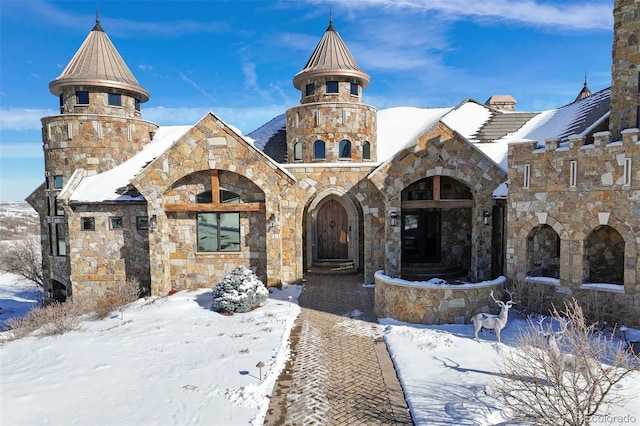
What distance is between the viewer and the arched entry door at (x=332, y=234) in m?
22.5

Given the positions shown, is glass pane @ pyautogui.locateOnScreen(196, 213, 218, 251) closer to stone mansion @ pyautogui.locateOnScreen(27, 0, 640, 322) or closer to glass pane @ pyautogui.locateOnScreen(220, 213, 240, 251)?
stone mansion @ pyautogui.locateOnScreen(27, 0, 640, 322)

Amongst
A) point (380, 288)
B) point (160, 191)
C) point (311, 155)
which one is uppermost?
point (311, 155)

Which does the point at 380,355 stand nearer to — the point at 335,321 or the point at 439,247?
the point at 335,321

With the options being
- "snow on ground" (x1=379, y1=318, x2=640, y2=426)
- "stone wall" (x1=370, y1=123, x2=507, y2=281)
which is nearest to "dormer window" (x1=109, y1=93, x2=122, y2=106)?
"stone wall" (x1=370, y1=123, x2=507, y2=281)

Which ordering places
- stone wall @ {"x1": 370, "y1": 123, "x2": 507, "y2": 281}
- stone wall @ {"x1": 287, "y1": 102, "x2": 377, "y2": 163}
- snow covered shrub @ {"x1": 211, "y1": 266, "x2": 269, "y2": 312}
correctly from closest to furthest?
snow covered shrub @ {"x1": 211, "y1": 266, "x2": 269, "y2": 312}, stone wall @ {"x1": 370, "y1": 123, "x2": 507, "y2": 281}, stone wall @ {"x1": 287, "y1": 102, "x2": 377, "y2": 163}

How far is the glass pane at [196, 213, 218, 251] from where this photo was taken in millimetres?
16578

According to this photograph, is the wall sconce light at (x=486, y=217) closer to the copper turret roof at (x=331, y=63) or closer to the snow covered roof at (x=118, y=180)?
the copper turret roof at (x=331, y=63)

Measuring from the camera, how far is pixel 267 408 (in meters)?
7.79

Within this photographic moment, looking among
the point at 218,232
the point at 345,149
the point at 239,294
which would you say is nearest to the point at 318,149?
the point at 345,149

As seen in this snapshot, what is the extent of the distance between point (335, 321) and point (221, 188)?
7.28 metres

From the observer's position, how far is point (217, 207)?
53.0 feet

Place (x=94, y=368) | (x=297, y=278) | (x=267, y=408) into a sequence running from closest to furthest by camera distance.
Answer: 1. (x=267, y=408)
2. (x=94, y=368)
3. (x=297, y=278)

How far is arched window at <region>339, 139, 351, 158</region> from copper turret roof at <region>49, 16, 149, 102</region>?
34.4 feet

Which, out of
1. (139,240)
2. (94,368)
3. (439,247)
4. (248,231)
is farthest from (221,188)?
(439,247)
